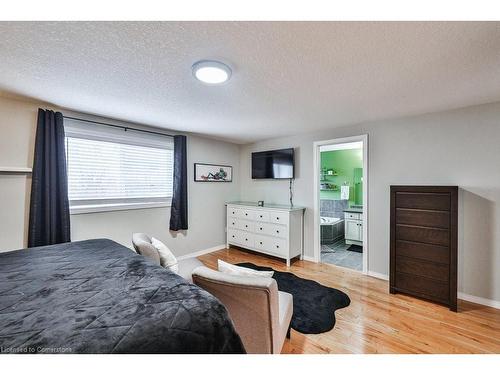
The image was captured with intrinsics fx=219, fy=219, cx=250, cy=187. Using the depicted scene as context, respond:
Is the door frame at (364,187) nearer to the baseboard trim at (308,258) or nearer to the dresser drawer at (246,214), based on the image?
the baseboard trim at (308,258)

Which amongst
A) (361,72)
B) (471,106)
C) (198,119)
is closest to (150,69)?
(198,119)

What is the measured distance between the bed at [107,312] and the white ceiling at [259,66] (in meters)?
1.46

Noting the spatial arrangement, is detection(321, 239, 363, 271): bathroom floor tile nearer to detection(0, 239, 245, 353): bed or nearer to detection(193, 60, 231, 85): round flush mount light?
detection(0, 239, 245, 353): bed

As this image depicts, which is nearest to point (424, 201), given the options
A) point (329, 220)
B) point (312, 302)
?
point (312, 302)

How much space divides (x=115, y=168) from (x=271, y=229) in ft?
8.48

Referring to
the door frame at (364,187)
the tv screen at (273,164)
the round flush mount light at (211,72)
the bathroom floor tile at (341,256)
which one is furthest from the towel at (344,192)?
the round flush mount light at (211,72)

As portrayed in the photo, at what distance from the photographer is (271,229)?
12.4 feet

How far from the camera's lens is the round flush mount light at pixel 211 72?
5.24ft

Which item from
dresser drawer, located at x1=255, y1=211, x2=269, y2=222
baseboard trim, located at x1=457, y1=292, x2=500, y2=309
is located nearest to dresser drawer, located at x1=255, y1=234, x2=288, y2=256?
dresser drawer, located at x1=255, y1=211, x2=269, y2=222

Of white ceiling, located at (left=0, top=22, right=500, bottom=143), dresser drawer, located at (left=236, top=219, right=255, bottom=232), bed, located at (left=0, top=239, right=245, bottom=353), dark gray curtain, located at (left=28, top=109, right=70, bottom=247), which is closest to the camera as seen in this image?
bed, located at (left=0, top=239, right=245, bottom=353)

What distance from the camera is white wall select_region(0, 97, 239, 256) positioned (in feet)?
7.63

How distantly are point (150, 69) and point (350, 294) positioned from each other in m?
3.11

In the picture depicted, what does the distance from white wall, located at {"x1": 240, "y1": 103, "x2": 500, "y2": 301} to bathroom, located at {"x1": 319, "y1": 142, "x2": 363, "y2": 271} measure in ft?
4.18
